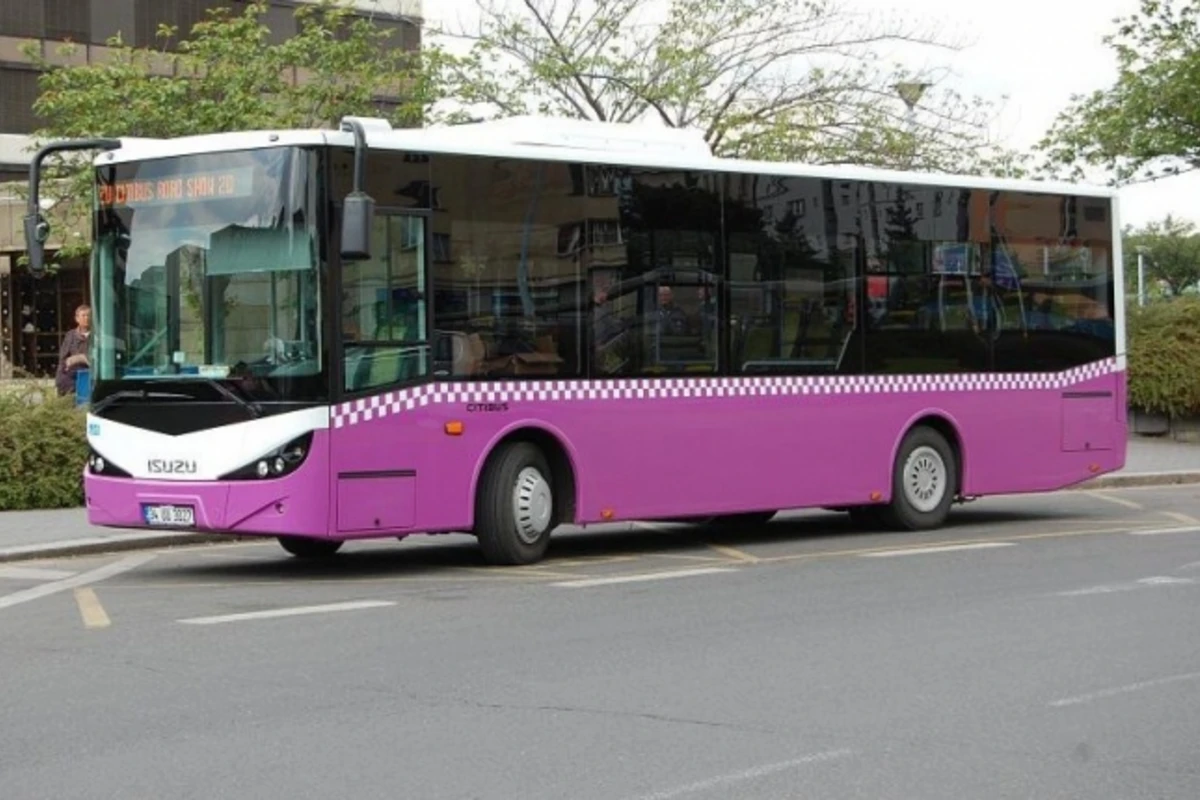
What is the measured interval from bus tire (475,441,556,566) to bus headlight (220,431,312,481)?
1.58 m

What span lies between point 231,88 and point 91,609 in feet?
50.3

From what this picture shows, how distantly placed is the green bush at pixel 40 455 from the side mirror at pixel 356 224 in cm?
755

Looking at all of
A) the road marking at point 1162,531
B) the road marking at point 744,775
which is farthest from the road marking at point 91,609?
the road marking at point 1162,531

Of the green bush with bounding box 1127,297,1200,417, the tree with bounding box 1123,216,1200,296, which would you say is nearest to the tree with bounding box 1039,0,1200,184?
the green bush with bounding box 1127,297,1200,417

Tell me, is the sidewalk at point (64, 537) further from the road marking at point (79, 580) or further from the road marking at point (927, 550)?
the road marking at point (927, 550)

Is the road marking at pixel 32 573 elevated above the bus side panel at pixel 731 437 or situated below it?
below

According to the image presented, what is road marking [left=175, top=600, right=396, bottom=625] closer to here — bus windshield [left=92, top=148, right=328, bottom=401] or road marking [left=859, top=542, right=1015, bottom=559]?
bus windshield [left=92, top=148, right=328, bottom=401]

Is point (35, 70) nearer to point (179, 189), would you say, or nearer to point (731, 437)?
point (731, 437)

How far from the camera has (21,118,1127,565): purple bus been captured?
42.1ft

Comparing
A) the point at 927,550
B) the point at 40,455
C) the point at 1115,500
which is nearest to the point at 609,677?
the point at 927,550

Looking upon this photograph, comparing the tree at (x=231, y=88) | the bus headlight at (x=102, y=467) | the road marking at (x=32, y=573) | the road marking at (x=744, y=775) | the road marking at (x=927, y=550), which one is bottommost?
the road marking at (x=927, y=550)

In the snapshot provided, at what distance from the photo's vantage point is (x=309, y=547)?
15.2m

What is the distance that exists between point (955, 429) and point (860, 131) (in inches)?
499

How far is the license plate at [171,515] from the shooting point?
1290 cm
